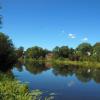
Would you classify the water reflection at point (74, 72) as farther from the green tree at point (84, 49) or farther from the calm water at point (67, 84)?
the green tree at point (84, 49)

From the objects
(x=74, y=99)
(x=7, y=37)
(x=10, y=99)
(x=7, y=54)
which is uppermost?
(x=7, y=37)

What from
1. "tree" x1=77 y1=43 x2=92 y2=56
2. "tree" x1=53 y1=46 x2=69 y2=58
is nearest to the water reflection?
"tree" x1=77 y1=43 x2=92 y2=56

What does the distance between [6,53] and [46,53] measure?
5178 inches

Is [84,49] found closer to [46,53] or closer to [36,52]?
[36,52]

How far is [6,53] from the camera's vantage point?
4531 centimetres

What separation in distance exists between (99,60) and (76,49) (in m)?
36.4

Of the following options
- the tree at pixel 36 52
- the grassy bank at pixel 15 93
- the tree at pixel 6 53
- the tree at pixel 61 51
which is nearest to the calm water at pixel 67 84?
the tree at pixel 6 53

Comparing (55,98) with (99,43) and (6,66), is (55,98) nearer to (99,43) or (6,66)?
(6,66)

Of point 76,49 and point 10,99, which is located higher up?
point 76,49

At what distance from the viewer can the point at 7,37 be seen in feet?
161

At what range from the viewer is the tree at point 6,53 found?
44.6 m

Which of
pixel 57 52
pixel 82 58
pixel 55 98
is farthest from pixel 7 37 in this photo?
pixel 57 52

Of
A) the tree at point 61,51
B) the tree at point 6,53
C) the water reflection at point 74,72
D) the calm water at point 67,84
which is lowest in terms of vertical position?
the calm water at point 67,84

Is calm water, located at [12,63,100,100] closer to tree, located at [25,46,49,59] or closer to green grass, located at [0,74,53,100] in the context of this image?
green grass, located at [0,74,53,100]
